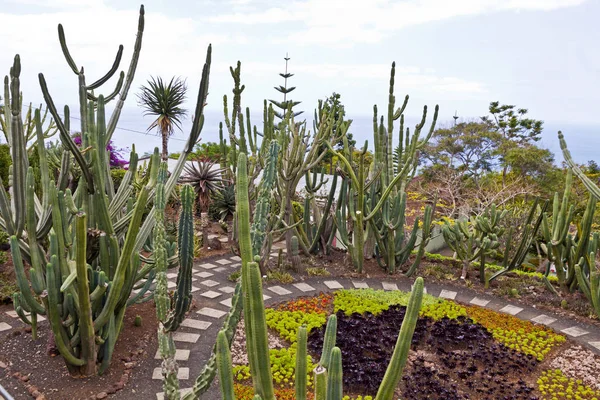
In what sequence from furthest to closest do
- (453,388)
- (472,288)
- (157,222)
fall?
(472,288)
(453,388)
(157,222)

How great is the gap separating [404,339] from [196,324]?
13.0 feet

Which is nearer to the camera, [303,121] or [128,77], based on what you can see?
[128,77]

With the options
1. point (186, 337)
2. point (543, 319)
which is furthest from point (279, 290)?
point (543, 319)

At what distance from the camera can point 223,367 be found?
6.48 ft

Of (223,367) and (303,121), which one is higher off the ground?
(303,121)

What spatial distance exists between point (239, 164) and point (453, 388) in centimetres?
331

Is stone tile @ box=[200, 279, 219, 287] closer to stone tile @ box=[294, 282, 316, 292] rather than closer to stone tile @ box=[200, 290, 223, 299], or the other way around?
stone tile @ box=[200, 290, 223, 299]

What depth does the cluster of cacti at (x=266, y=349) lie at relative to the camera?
75.7 inches

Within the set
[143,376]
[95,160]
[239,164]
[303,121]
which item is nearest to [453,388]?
[143,376]

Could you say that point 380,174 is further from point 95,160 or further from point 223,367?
point 223,367

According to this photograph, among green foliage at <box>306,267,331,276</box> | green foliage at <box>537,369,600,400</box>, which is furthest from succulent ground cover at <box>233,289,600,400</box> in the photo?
green foliage at <box>306,267,331,276</box>

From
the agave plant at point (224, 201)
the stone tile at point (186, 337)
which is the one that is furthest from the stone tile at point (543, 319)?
the agave plant at point (224, 201)

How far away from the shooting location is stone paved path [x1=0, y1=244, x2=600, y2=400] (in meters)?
4.43

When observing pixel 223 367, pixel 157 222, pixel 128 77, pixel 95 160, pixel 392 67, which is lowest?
pixel 223 367
